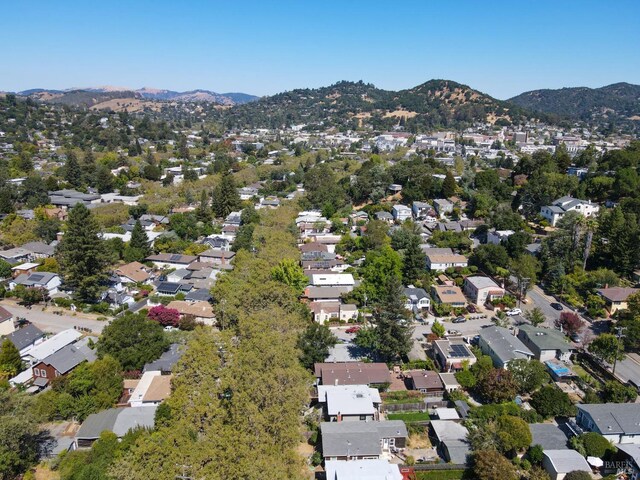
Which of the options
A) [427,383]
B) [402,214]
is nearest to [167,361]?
[427,383]

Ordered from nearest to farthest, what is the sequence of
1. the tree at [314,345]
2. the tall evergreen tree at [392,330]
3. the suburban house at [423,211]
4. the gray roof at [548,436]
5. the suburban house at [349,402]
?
the gray roof at [548,436], the suburban house at [349,402], the tree at [314,345], the tall evergreen tree at [392,330], the suburban house at [423,211]

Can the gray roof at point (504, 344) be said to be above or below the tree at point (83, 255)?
below

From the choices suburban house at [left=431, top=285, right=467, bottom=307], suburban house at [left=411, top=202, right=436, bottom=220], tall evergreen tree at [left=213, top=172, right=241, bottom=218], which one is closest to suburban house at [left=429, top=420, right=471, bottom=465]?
suburban house at [left=431, top=285, right=467, bottom=307]

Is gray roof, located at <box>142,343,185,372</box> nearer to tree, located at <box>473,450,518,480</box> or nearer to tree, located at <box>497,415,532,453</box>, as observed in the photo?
tree, located at <box>473,450,518,480</box>

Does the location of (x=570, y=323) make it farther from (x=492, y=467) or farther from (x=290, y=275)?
(x=290, y=275)

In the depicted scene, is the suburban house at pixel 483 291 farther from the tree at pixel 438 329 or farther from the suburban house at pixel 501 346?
the tree at pixel 438 329

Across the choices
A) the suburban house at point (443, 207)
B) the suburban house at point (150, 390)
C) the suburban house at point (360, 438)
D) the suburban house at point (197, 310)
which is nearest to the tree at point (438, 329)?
the suburban house at point (360, 438)
